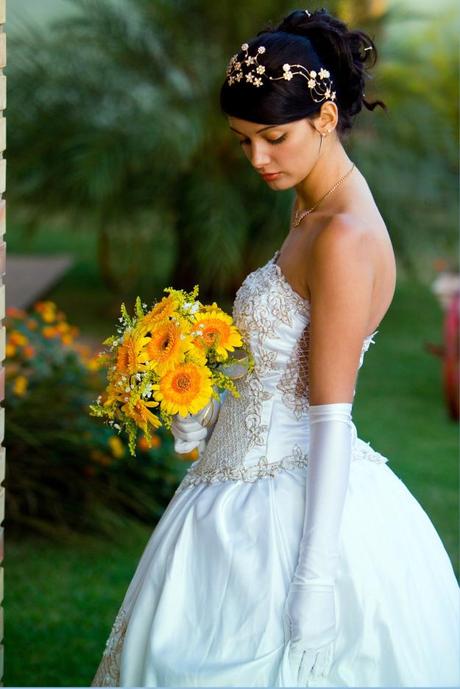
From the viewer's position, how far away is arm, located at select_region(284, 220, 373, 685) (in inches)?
79.4

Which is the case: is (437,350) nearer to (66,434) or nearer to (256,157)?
(66,434)

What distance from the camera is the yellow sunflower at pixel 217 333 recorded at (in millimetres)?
2158

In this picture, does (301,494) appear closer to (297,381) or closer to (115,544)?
(297,381)

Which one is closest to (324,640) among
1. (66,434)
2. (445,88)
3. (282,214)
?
(66,434)

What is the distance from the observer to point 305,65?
2.18 m

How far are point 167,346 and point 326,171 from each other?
46cm

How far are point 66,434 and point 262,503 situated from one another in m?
2.35

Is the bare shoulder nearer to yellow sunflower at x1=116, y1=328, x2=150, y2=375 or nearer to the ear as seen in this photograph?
the ear

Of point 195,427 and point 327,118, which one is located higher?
point 327,118

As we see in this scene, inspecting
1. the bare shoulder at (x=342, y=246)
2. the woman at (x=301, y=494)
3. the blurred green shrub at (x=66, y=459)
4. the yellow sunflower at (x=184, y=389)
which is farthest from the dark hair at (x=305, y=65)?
the blurred green shrub at (x=66, y=459)

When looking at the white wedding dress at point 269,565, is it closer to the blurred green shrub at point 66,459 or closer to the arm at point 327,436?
the arm at point 327,436

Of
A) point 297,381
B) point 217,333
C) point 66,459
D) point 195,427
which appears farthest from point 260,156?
point 66,459

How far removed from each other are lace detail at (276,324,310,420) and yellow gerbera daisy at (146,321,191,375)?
230 millimetres

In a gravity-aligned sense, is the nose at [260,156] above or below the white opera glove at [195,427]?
above
